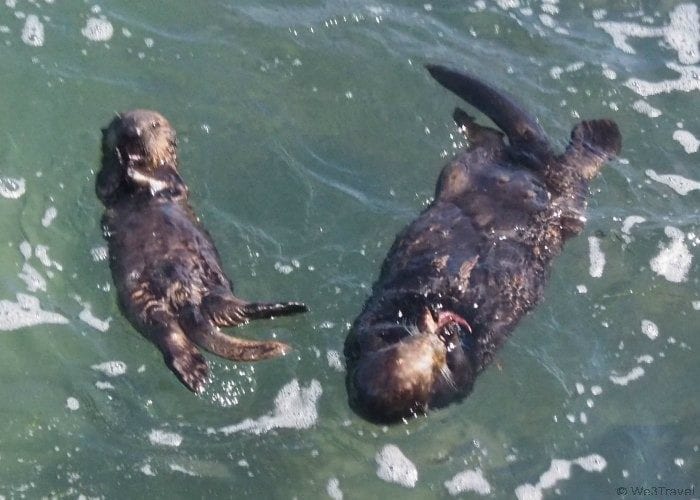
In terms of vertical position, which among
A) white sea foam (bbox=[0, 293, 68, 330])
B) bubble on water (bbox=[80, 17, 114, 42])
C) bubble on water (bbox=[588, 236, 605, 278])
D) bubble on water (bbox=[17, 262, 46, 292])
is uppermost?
bubble on water (bbox=[80, 17, 114, 42])

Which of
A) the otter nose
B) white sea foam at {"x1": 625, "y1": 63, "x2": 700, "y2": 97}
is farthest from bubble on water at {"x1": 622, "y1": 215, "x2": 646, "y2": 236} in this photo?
the otter nose

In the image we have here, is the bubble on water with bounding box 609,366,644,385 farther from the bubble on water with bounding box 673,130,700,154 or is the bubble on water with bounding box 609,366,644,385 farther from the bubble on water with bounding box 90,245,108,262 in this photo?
the bubble on water with bounding box 90,245,108,262

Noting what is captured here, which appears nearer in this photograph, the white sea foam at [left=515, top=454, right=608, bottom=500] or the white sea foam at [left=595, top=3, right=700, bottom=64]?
the white sea foam at [left=515, top=454, right=608, bottom=500]

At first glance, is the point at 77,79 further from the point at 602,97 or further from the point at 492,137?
the point at 602,97

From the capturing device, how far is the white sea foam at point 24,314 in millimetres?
6113

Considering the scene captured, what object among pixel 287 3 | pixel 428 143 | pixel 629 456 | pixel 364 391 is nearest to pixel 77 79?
pixel 287 3

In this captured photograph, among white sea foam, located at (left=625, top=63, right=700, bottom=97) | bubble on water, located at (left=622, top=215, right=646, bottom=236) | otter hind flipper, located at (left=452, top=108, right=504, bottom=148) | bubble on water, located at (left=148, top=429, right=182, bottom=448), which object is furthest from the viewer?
white sea foam, located at (left=625, top=63, right=700, bottom=97)

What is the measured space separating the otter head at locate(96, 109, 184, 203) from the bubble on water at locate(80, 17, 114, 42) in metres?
1.31

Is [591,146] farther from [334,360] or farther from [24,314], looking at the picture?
[24,314]

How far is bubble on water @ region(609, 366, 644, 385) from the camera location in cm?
657

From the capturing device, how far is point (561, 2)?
9.16 metres

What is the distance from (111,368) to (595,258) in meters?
3.61

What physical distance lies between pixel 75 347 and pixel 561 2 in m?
5.76

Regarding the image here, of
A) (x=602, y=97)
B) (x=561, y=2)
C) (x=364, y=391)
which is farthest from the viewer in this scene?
(x=561, y=2)
